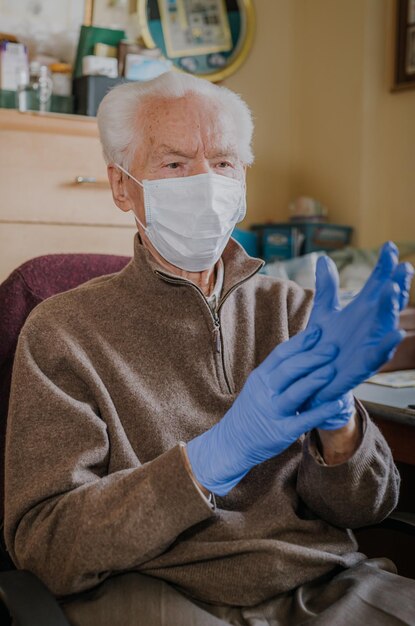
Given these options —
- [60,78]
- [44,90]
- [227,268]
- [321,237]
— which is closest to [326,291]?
[227,268]

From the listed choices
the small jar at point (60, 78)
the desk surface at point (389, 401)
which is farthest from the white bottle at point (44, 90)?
the desk surface at point (389, 401)

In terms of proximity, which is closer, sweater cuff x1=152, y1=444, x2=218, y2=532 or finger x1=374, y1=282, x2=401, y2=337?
finger x1=374, y1=282, x2=401, y2=337

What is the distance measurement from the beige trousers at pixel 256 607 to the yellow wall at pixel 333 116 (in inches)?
85.6

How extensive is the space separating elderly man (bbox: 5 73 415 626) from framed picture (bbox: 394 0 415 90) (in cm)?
187

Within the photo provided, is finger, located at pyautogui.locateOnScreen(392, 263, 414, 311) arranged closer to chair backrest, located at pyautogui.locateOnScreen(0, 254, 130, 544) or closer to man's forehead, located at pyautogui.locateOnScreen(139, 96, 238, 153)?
man's forehead, located at pyautogui.locateOnScreen(139, 96, 238, 153)

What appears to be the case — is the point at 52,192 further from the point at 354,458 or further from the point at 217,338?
the point at 354,458

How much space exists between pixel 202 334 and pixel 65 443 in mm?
318

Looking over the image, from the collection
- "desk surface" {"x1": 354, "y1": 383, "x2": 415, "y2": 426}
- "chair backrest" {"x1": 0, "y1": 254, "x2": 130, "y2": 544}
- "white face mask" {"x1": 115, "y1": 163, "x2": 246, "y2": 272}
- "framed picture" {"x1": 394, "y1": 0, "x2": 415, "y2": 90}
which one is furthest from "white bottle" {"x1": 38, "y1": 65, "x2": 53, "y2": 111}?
"framed picture" {"x1": 394, "y1": 0, "x2": 415, "y2": 90}

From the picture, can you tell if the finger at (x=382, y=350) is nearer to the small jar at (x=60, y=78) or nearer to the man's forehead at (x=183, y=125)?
the man's forehead at (x=183, y=125)

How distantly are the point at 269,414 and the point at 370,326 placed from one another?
0.19 meters

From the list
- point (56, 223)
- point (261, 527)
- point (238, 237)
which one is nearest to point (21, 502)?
point (261, 527)

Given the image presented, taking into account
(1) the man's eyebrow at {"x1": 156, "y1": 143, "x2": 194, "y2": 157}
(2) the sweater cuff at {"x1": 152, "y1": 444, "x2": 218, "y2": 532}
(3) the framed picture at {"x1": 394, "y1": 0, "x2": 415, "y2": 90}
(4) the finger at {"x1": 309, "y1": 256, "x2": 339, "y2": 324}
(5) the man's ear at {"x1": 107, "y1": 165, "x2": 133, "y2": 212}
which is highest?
(3) the framed picture at {"x1": 394, "y1": 0, "x2": 415, "y2": 90}

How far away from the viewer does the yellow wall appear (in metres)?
3.14

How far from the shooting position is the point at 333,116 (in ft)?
10.9
